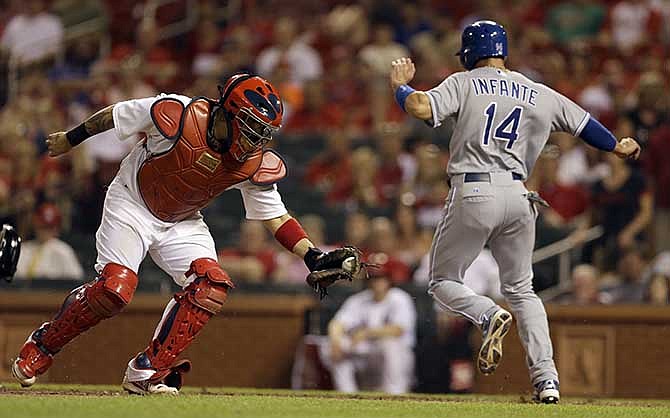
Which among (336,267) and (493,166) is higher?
(493,166)

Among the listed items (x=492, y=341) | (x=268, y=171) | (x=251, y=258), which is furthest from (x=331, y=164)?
(x=492, y=341)

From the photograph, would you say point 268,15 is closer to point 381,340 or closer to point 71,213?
point 71,213

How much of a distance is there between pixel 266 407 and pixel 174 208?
1393mm

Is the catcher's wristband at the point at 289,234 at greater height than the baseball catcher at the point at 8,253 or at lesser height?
greater

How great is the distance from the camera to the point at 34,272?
12.5 m

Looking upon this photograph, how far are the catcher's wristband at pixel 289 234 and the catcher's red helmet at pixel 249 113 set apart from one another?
1.92 ft

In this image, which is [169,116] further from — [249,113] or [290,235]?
[290,235]

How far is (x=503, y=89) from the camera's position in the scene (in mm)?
8203

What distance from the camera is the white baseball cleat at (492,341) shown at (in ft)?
25.2

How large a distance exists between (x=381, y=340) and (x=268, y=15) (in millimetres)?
7594

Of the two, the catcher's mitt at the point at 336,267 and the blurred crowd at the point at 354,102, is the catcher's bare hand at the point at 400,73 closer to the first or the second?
the catcher's mitt at the point at 336,267

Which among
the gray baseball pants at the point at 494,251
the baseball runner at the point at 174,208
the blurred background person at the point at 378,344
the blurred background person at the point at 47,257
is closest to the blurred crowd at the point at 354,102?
the blurred background person at the point at 378,344

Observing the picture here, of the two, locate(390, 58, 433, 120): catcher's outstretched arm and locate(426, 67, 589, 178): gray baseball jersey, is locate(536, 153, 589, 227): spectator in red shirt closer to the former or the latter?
locate(426, 67, 589, 178): gray baseball jersey

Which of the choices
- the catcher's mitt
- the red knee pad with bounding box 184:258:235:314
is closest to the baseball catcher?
the red knee pad with bounding box 184:258:235:314
